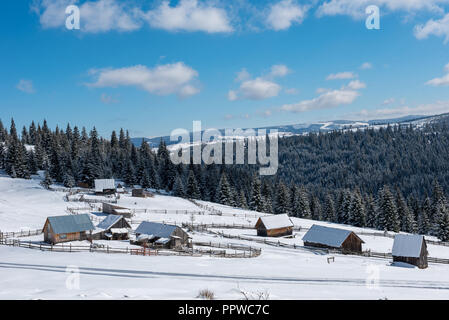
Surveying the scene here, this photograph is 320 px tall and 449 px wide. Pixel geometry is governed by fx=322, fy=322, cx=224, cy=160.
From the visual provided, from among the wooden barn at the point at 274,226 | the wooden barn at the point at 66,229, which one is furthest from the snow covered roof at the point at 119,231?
the wooden barn at the point at 274,226

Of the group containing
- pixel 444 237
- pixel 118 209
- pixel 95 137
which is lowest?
pixel 444 237

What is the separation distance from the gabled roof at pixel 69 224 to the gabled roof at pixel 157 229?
23.3ft

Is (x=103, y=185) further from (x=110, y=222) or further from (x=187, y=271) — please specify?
(x=187, y=271)

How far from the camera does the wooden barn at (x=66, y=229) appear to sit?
138 feet

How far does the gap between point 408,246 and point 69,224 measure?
43538 millimetres

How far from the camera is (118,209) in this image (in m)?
62.9

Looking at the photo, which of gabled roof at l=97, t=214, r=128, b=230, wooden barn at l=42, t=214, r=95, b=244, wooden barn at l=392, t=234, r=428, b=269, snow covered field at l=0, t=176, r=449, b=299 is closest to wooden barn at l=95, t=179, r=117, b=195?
snow covered field at l=0, t=176, r=449, b=299

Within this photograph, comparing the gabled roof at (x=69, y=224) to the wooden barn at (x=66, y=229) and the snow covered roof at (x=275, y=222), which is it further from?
the snow covered roof at (x=275, y=222)

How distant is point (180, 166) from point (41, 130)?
73.4 meters

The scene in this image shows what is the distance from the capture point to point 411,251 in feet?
125

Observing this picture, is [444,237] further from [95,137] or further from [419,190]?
[419,190]

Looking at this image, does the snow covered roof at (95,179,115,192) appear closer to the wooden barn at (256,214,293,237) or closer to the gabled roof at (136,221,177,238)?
the gabled roof at (136,221,177,238)

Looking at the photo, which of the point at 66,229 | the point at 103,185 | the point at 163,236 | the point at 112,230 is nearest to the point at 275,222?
the point at 163,236
